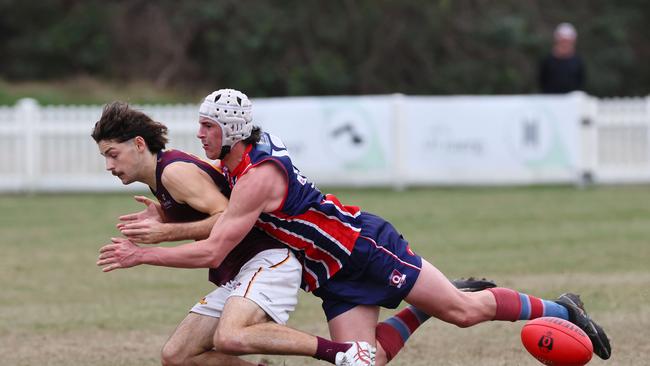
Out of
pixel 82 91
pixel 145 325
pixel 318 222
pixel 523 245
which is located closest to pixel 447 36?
pixel 82 91

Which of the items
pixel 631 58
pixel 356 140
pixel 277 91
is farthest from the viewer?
pixel 631 58

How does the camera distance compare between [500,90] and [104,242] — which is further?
[500,90]

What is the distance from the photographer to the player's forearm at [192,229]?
18.8ft

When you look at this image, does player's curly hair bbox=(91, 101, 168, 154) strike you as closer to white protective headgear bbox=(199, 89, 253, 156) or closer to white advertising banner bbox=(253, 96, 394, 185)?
white protective headgear bbox=(199, 89, 253, 156)

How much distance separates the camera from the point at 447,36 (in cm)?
3161

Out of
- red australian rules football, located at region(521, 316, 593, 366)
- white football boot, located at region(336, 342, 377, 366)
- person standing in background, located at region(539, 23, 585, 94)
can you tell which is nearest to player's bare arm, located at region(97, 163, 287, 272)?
white football boot, located at region(336, 342, 377, 366)

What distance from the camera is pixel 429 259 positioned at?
421 inches

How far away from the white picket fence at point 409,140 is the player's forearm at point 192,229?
10.7 metres

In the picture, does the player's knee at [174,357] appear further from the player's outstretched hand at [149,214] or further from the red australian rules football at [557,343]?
the red australian rules football at [557,343]

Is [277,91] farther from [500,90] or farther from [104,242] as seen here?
[104,242]

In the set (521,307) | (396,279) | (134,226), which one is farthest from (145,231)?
(521,307)

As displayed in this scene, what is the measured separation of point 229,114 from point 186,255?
69 cm

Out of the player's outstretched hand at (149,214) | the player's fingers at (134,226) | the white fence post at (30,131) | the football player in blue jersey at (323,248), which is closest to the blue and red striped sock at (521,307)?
the football player in blue jersey at (323,248)

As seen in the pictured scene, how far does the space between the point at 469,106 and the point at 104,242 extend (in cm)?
636
